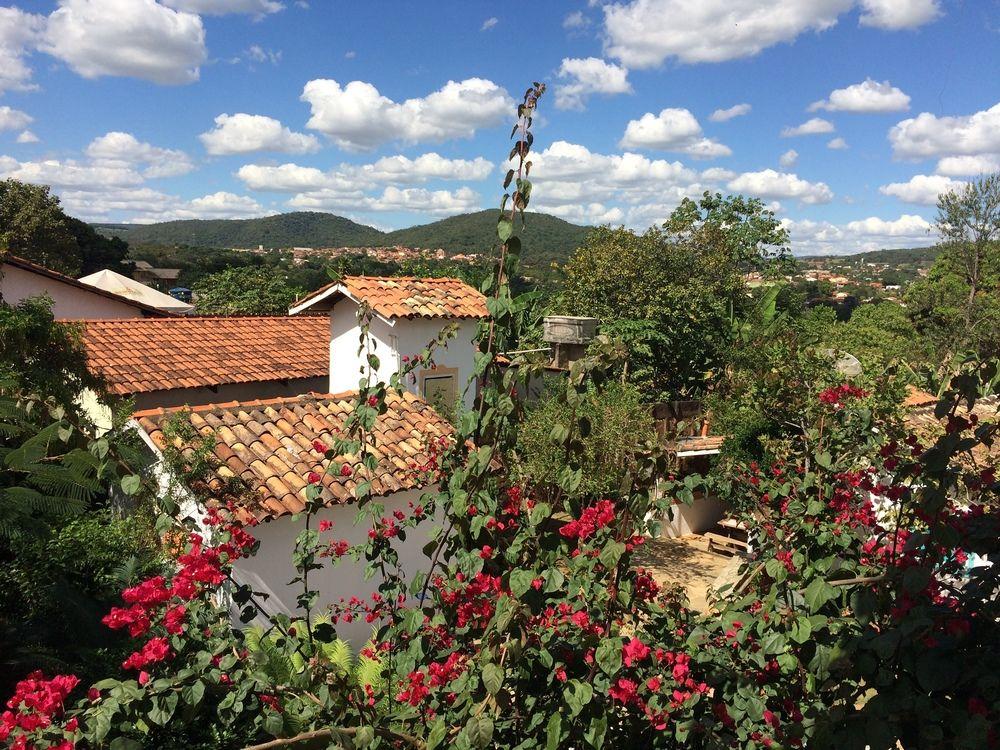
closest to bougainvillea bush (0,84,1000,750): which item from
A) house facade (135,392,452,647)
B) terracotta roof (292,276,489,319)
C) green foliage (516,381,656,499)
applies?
house facade (135,392,452,647)

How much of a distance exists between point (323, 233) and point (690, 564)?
117m

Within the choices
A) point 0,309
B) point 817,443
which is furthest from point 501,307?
point 0,309

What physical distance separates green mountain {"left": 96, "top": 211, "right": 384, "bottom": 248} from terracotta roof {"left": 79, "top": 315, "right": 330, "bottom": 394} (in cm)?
9559

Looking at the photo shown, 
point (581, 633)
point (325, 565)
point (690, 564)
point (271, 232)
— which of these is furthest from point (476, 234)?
point (271, 232)

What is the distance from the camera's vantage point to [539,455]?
11688 mm

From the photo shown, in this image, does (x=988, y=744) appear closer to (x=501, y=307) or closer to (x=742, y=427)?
(x=501, y=307)

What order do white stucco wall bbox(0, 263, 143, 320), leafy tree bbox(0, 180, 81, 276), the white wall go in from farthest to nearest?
leafy tree bbox(0, 180, 81, 276)
white stucco wall bbox(0, 263, 143, 320)
the white wall

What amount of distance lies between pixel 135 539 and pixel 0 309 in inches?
203

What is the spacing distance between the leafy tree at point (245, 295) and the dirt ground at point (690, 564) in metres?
18.5

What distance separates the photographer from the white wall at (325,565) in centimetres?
679

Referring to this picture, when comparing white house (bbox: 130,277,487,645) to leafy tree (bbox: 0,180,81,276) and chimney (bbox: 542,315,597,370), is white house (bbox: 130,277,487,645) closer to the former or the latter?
chimney (bbox: 542,315,597,370)

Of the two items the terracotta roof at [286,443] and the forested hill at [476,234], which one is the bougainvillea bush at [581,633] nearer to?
the terracotta roof at [286,443]

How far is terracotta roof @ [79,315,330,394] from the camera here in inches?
472

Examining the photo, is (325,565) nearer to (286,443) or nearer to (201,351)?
(286,443)
